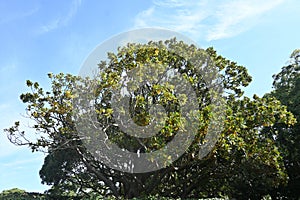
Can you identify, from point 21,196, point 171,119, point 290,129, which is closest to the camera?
point 171,119

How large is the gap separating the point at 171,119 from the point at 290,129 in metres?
9.96

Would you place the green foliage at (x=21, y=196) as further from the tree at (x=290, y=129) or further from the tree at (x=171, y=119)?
the tree at (x=290, y=129)

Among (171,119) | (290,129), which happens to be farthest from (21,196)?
(290,129)

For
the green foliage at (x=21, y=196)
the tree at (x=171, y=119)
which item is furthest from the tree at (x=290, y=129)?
the green foliage at (x=21, y=196)

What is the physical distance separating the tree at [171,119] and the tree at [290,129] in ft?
9.25

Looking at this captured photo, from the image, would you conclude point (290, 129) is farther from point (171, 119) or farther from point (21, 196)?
point (21, 196)

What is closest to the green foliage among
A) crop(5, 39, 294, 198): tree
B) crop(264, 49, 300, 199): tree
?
crop(5, 39, 294, 198): tree

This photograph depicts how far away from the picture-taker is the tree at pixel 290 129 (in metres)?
16.0

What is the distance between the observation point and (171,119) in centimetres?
913

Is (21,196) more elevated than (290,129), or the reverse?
(290,129)

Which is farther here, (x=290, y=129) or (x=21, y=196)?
(x=290, y=129)

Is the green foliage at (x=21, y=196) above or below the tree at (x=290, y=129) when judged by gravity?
below

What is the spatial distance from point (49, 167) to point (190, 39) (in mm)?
12218

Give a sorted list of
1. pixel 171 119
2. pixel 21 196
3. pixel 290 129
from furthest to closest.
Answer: pixel 290 129
pixel 21 196
pixel 171 119
